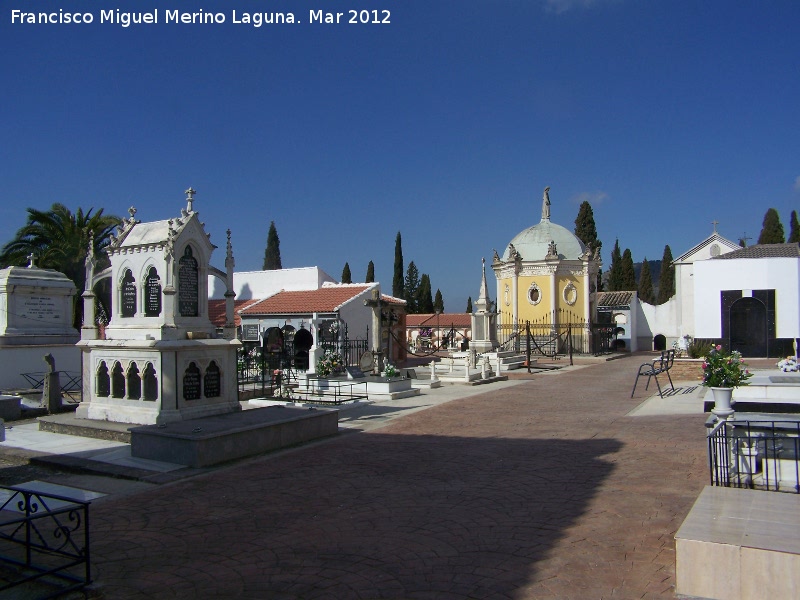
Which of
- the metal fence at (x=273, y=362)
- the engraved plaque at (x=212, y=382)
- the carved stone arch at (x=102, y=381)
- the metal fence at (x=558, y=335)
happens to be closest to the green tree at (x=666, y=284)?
the metal fence at (x=558, y=335)

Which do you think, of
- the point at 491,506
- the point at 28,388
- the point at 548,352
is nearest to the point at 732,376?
the point at 491,506

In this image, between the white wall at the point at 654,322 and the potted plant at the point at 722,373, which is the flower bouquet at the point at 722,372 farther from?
the white wall at the point at 654,322

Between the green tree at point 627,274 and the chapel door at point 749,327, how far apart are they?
33.7 m

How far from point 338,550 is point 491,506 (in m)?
2.11

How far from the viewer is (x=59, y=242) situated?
2862 centimetres

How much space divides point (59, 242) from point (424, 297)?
43548 mm

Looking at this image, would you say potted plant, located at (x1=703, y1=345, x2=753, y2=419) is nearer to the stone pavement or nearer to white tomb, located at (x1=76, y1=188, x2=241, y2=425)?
the stone pavement

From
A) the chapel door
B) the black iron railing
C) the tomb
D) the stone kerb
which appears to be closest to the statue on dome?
the chapel door

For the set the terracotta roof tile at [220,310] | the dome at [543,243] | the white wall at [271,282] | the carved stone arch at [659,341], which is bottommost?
the carved stone arch at [659,341]

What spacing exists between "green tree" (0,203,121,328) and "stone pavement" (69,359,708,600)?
22001mm

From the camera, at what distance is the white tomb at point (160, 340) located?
1202cm

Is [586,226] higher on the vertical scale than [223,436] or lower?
higher

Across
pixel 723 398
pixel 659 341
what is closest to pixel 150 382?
pixel 723 398

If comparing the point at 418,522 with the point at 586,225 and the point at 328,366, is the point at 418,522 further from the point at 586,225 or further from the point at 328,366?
the point at 586,225
